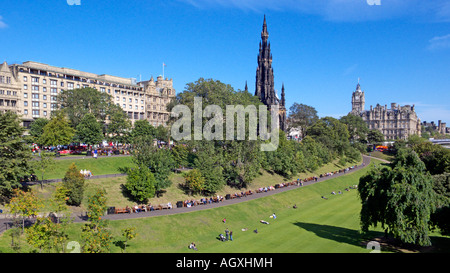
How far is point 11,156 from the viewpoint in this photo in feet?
125

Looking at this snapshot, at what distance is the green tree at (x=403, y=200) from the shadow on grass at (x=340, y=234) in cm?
369

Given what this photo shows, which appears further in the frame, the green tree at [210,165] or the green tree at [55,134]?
the green tree at [55,134]

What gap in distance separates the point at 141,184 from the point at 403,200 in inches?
1211

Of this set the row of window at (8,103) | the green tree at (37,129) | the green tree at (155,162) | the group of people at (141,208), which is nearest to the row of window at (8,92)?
the row of window at (8,103)

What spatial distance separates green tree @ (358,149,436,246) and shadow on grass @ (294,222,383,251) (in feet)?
12.1

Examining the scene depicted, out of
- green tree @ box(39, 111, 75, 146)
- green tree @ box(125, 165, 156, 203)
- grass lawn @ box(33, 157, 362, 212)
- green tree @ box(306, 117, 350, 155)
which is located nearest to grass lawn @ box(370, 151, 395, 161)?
green tree @ box(306, 117, 350, 155)

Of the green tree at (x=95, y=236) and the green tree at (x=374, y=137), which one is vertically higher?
the green tree at (x=374, y=137)

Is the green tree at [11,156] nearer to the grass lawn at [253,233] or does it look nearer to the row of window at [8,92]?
the grass lawn at [253,233]

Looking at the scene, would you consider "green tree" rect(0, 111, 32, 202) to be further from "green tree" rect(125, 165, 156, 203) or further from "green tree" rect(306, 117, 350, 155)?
"green tree" rect(306, 117, 350, 155)

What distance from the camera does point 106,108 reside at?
85062 mm

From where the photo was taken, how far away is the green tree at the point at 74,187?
39438 mm

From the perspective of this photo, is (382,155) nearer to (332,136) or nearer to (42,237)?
(332,136)

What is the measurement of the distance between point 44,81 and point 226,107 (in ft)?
182
